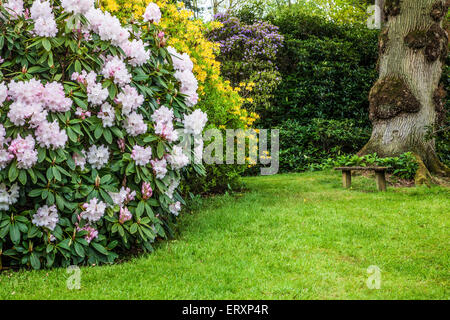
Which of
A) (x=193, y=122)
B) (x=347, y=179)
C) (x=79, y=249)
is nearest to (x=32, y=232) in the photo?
(x=79, y=249)

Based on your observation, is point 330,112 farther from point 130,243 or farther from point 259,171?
point 130,243

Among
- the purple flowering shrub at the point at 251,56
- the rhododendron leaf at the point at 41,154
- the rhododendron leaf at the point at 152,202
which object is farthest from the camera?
the purple flowering shrub at the point at 251,56

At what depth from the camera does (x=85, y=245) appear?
349 cm

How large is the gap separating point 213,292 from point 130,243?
1.40 meters

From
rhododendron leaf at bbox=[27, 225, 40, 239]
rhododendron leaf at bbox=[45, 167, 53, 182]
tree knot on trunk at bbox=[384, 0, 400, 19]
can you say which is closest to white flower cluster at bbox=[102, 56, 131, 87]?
rhododendron leaf at bbox=[45, 167, 53, 182]

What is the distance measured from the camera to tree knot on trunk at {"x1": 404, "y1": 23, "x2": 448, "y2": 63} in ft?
25.4

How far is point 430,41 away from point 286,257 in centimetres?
617

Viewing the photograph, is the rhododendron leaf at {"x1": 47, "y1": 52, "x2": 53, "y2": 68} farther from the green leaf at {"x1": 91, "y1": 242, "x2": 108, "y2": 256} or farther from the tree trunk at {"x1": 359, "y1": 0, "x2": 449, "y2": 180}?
the tree trunk at {"x1": 359, "y1": 0, "x2": 449, "y2": 180}

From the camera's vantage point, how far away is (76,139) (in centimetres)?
334

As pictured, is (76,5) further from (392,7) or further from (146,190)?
(392,7)

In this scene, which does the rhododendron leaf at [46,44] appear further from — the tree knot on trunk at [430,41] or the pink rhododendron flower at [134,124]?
the tree knot on trunk at [430,41]

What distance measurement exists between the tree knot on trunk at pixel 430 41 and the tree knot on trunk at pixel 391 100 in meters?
0.69

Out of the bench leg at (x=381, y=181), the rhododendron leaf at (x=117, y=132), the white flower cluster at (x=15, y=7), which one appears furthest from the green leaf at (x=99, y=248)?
the bench leg at (x=381, y=181)

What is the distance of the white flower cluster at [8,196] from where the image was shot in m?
3.24
